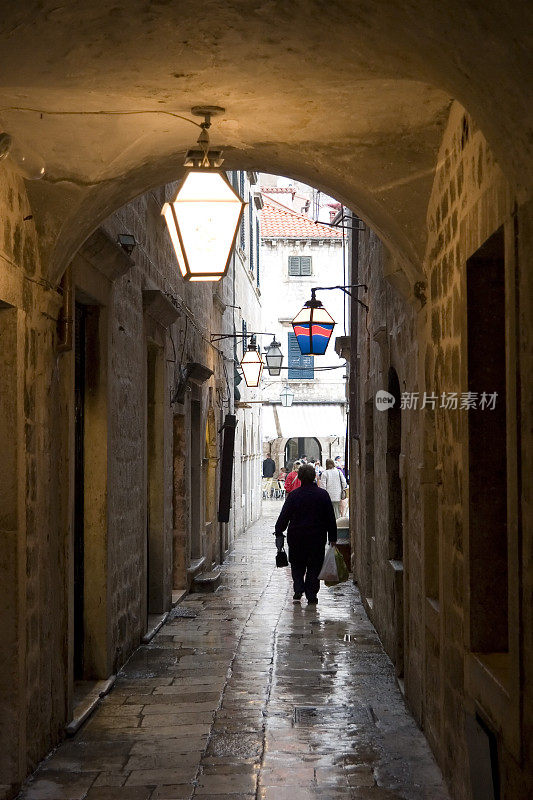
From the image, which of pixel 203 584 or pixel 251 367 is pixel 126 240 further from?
pixel 251 367

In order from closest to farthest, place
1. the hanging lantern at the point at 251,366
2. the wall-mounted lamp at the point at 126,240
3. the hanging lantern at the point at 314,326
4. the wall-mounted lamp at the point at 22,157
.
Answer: the wall-mounted lamp at the point at 22,157 < the wall-mounted lamp at the point at 126,240 < the hanging lantern at the point at 314,326 < the hanging lantern at the point at 251,366

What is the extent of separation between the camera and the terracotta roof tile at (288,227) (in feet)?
130

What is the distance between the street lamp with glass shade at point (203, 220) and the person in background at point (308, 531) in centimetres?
682

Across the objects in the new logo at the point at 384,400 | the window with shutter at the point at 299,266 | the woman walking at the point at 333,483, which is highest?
the window with shutter at the point at 299,266

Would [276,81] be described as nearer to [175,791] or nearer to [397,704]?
[175,791]

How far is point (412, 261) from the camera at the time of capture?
6500mm

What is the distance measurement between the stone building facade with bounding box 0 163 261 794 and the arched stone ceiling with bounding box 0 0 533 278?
0.52 metres

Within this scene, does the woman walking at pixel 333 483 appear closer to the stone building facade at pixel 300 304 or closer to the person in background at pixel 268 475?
the stone building facade at pixel 300 304

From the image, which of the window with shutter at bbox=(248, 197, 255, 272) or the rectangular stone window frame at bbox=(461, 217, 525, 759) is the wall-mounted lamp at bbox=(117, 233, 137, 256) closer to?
the rectangular stone window frame at bbox=(461, 217, 525, 759)

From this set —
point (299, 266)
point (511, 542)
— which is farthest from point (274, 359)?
point (299, 266)

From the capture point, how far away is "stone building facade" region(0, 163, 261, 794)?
17.6ft

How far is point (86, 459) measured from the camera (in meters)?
7.75

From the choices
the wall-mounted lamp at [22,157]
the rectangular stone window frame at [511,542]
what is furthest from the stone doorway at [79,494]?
the rectangular stone window frame at [511,542]

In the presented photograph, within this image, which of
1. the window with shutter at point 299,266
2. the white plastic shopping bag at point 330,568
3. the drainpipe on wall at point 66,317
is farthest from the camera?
the window with shutter at point 299,266
